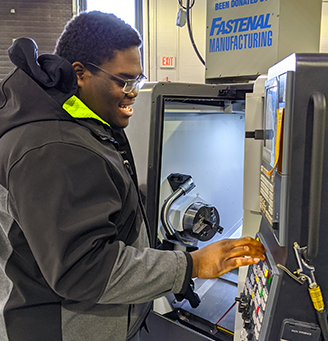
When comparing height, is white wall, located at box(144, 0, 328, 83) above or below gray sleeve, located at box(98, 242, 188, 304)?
above

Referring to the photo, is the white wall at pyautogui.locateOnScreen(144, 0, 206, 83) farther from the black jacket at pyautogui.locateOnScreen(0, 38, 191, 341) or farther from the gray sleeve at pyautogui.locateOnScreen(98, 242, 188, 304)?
the gray sleeve at pyautogui.locateOnScreen(98, 242, 188, 304)

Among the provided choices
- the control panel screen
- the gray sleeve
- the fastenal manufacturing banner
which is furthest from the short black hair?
the fastenal manufacturing banner

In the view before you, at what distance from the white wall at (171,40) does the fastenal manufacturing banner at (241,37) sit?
5.56ft

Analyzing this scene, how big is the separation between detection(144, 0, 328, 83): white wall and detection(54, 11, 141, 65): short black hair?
2.30 meters

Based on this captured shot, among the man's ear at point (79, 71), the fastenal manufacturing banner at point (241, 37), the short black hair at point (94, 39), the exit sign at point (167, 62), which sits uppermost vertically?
the exit sign at point (167, 62)

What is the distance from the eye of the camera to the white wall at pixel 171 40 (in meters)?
3.17

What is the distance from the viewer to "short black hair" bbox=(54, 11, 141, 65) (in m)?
0.96

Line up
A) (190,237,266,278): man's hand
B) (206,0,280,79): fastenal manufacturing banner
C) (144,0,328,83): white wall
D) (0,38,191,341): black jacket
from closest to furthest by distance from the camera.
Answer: (0,38,191,341): black jacket → (190,237,266,278): man's hand → (206,0,280,79): fastenal manufacturing banner → (144,0,328,83): white wall

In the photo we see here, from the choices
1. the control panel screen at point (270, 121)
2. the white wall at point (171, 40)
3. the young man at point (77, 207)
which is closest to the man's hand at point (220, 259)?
the young man at point (77, 207)

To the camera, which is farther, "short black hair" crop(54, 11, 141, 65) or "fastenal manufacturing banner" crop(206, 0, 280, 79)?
"fastenal manufacturing banner" crop(206, 0, 280, 79)

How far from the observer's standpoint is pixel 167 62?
3.28 meters

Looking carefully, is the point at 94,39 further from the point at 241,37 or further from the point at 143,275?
the point at 241,37

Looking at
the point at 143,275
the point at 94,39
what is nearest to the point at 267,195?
the point at 143,275

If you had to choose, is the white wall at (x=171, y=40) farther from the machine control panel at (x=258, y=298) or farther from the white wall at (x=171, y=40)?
the machine control panel at (x=258, y=298)
